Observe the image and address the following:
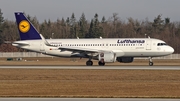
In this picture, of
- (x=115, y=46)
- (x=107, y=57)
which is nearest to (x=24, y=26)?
(x=115, y=46)

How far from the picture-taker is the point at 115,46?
185 ft

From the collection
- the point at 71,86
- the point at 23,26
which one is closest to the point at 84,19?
the point at 23,26

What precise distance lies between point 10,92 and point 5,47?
115879mm

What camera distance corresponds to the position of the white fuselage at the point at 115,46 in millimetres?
55625

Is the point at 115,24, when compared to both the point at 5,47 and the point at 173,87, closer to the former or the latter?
the point at 5,47

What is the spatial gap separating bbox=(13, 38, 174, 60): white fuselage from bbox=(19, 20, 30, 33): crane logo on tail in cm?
190

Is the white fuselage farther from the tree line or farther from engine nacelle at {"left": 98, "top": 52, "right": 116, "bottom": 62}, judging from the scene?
the tree line

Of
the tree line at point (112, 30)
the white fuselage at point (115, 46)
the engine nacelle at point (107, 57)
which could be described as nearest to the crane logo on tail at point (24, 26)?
the white fuselage at point (115, 46)

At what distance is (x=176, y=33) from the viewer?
5640 inches

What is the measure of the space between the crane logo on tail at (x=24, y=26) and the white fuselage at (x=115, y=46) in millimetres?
1902

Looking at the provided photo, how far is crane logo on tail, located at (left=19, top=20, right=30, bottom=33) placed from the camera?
60.0m

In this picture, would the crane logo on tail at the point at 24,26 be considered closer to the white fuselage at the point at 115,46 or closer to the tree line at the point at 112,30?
the white fuselage at the point at 115,46

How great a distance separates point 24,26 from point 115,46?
12.3 m

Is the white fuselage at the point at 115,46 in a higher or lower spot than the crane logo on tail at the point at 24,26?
lower
